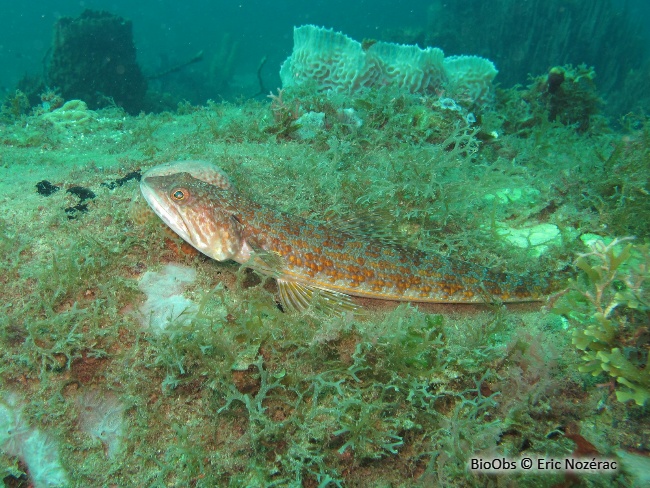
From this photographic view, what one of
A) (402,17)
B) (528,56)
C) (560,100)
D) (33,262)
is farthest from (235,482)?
(402,17)

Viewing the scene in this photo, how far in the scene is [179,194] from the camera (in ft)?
11.1

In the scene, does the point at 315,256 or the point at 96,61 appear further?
the point at 96,61

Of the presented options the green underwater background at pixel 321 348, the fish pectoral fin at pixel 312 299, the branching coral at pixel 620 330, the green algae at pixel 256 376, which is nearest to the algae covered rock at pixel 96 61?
the green underwater background at pixel 321 348

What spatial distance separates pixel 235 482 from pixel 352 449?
35.5 inches

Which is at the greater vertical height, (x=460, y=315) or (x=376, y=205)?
(x=376, y=205)

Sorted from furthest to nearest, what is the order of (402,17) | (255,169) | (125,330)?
(402,17) < (255,169) < (125,330)

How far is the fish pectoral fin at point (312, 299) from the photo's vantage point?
3.18 m

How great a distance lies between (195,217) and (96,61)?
54.1 ft

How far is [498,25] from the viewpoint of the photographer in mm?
22906

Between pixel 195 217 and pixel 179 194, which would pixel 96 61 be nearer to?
pixel 179 194

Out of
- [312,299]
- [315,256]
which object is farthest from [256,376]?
[315,256]

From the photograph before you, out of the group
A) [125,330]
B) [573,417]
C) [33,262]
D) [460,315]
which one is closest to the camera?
[573,417]

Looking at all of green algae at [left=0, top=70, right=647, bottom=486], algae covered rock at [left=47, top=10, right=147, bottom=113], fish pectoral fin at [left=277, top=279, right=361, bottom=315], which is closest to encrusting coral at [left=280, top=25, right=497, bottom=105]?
green algae at [left=0, top=70, right=647, bottom=486]

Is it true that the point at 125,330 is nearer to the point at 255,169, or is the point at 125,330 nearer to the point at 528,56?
the point at 255,169
